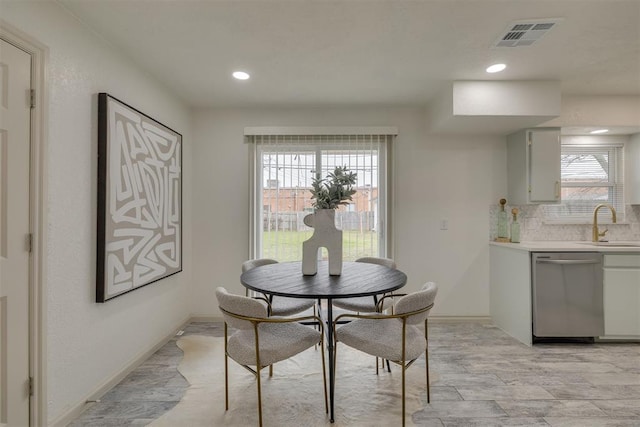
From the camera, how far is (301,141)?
3.53 m

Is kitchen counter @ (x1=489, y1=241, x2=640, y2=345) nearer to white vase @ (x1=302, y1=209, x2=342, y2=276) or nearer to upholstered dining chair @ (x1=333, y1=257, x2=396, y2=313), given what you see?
Result: upholstered dining chair @ (x1=333, y1=257, x2=396, y2=313)

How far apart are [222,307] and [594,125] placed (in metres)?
4.02

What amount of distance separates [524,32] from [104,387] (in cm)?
373

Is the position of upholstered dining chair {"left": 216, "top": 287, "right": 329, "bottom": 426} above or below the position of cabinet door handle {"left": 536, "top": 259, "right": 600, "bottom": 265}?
below

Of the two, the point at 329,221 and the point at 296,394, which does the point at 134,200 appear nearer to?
the point at 329,221

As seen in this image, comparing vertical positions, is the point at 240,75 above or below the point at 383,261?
above

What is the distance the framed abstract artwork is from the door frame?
0.38 m

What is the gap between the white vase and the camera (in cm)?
220

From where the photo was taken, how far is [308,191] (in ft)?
11.6

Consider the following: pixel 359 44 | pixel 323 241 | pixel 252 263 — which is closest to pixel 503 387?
pixel 323 241

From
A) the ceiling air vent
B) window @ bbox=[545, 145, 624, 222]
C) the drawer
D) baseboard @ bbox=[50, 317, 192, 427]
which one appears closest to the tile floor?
baseboard @ bbox=[50, 317, 192, 427]

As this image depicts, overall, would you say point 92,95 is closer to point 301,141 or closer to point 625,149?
point 301,141

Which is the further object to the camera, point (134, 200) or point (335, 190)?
point (134, 200)

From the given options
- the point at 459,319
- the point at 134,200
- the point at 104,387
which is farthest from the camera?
the point at 459,319
